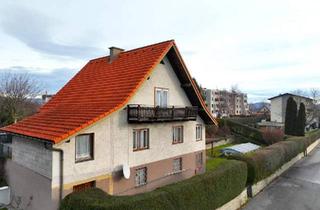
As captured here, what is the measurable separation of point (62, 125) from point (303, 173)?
26.7 metres

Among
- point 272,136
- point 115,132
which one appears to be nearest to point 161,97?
point 115,132

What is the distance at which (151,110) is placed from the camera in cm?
1744

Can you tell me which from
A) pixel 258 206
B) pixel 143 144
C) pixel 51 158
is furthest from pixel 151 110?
pixel 258 206

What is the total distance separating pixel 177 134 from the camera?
21.1 m

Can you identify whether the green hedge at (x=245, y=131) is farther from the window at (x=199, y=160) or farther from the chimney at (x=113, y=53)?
the chimney at (x=113, y=53)

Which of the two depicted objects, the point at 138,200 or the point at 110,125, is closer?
the point at 138,200

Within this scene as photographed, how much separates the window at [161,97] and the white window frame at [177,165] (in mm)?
4307

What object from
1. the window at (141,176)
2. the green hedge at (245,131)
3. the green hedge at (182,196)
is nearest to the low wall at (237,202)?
the green hedge at (182,196)

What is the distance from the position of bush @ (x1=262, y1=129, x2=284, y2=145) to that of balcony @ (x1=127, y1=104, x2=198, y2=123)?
26669 millimetres

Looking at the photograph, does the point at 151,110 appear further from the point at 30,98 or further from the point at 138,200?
the point at 30,98

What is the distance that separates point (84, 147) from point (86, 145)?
0.52 feet

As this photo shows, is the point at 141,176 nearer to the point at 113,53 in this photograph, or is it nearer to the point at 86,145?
the point at 86,145

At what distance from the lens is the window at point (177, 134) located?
68.1ft

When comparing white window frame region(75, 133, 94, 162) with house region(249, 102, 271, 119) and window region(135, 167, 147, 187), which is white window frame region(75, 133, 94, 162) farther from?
house region(249, 102, 271, 119)
